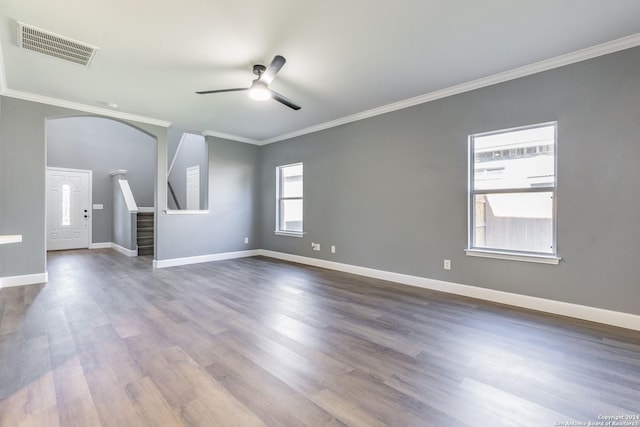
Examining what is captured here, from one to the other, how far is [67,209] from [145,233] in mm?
2581

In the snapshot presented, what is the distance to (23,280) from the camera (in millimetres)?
3994

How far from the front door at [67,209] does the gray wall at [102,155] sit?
0.61 feet

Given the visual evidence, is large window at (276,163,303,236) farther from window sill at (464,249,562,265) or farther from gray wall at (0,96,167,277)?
gray wall at (0,96,167,277)

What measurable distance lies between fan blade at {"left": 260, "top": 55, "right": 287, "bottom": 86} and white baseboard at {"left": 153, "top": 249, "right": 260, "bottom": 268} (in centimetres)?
395

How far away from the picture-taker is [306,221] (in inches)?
221

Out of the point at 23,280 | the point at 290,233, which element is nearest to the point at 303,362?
the point at 290,233

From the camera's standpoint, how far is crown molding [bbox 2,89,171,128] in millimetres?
3856

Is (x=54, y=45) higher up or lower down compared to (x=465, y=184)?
higher up

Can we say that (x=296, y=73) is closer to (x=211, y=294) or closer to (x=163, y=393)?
(x=211, y=294)

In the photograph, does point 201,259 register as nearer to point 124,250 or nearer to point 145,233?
point 145,233

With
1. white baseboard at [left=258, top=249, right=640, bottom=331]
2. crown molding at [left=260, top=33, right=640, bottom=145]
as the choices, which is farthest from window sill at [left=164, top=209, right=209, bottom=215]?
crown molding at [left=260, top=33, right=640, bottom=145]

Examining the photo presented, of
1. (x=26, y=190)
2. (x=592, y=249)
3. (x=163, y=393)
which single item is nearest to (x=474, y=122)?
(x=592, y=249)

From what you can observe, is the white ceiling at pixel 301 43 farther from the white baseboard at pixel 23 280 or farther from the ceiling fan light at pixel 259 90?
the white baseboard at pixel 23 280

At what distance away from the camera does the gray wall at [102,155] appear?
7441 millimetres
